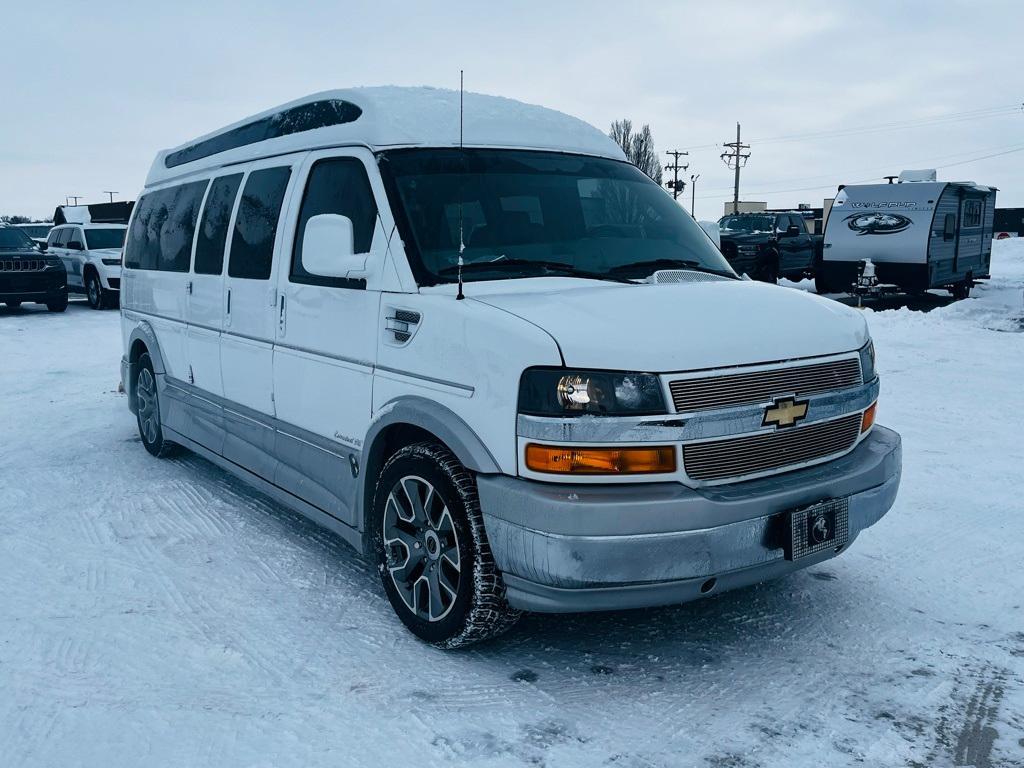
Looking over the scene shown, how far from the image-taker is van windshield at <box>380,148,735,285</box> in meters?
3.85

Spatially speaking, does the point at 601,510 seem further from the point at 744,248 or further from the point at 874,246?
the point at 744,248

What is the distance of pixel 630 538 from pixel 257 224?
2891 millimetres

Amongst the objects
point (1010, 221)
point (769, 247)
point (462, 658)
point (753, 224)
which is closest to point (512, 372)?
point (462, 658)

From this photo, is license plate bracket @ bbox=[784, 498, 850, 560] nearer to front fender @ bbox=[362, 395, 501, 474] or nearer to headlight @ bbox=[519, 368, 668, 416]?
headlight @ bbox=[519, 368, 668, 416]

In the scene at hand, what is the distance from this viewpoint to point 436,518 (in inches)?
143

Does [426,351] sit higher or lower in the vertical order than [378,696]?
higher

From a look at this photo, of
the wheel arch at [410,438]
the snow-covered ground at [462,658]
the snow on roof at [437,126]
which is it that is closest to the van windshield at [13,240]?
the snow-covered ground at [462,658]

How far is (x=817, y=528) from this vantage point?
3393 millimetres

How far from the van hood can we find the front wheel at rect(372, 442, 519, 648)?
68 cm

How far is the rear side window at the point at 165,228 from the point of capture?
5938mm

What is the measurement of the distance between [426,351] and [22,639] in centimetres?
205

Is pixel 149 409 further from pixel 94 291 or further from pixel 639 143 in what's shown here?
pixel 639 143

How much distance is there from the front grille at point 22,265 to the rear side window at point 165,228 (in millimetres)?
11768

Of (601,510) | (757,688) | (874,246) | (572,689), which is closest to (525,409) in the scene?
(601,510)
